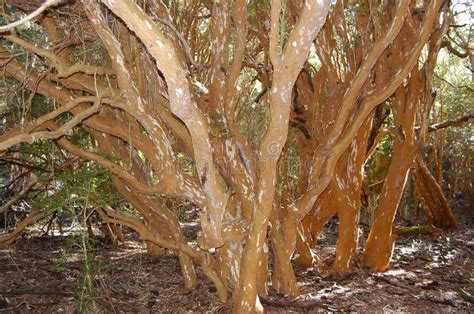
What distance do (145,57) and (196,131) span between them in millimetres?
1702

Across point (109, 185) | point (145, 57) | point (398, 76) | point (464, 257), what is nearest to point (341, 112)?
point (398, 76)

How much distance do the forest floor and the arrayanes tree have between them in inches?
12.6

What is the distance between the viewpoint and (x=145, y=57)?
5.06 m

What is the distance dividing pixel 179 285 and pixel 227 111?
2481mm

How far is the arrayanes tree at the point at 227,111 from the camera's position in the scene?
3.77 meters

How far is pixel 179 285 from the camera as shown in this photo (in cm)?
623

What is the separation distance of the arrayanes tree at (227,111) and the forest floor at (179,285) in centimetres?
32

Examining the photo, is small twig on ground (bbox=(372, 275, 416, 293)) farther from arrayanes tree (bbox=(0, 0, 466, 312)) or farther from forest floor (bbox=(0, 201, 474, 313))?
arrayanes tree (bbox=(0, 0, 466, 312))

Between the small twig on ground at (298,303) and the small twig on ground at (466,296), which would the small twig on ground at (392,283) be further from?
the small twig on ground at (298,303)

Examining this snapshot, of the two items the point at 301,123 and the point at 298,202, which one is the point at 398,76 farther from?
the point at 301,123

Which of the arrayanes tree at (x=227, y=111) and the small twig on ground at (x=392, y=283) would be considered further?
the small twig on ground at (x=392, y=283)

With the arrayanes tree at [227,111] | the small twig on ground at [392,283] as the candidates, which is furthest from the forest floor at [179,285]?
the arrayanes tree at [227,111]

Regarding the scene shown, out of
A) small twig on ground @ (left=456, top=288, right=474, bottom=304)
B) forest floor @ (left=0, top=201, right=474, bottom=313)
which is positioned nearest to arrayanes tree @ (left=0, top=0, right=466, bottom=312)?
forest floor @ (left=0, top=201, right=474, bottom=313)

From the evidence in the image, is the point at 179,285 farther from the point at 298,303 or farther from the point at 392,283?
the point at 392,283
